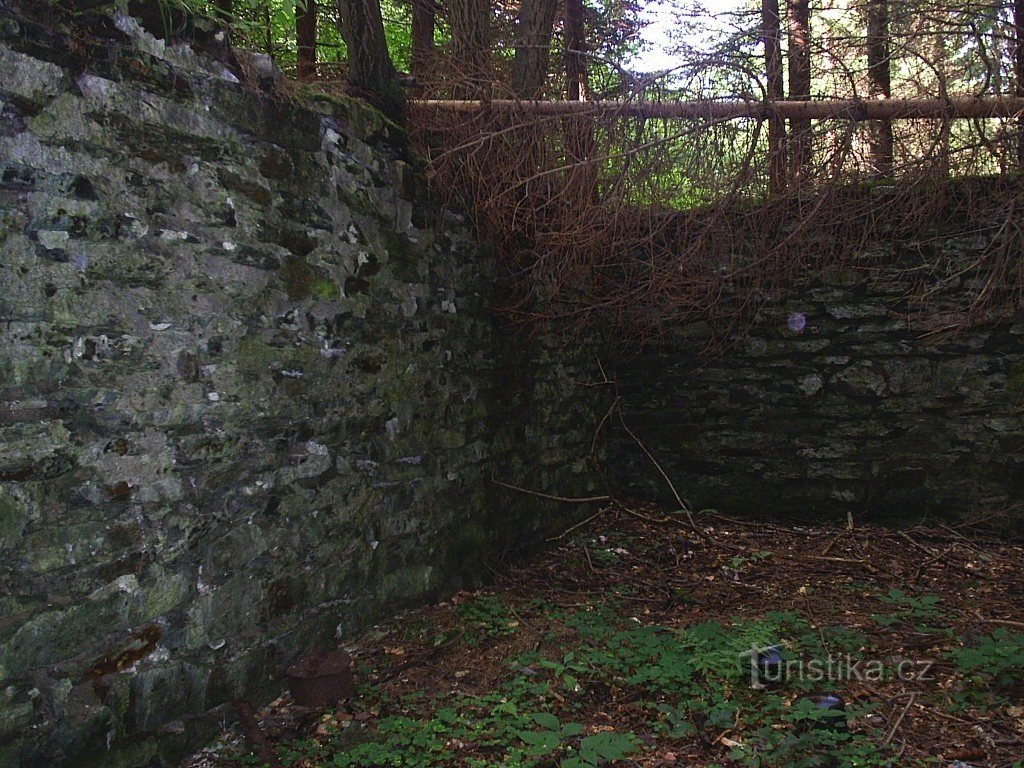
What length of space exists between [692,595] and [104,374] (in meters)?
3.07

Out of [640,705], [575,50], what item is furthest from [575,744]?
[575,50]

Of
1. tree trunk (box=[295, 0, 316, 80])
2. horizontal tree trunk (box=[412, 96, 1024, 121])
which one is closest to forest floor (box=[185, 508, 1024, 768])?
horizontal tree trunk (box=[412, 96, 1024, 121])

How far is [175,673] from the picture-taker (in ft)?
8.46

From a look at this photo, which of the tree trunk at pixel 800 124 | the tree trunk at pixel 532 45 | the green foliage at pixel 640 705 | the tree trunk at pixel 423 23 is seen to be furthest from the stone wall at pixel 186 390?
the tree trunk at pixel 800 124

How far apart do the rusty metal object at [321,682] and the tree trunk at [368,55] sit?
2.56 m

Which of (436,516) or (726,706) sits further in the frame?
(436,516)

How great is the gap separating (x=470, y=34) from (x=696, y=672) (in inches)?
136

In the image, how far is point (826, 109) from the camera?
149 inches

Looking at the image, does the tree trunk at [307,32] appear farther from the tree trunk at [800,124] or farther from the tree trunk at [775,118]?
the tree trunk at [800,124]

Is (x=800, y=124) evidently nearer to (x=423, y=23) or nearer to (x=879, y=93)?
(x=879, y=93)

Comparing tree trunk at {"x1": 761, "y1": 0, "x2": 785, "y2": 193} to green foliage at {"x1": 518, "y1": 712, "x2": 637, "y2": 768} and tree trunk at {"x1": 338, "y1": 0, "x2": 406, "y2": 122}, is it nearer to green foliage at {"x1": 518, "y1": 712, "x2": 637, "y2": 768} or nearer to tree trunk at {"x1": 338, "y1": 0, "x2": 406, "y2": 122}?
tree trunk at {"x1": 338, "y1": 0, "x2": 406, "y2": 122}

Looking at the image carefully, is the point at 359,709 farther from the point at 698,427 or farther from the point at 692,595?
the point at 698,427

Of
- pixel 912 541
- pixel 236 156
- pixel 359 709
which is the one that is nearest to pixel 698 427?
pixel 912 541

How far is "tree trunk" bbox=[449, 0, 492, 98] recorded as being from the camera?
4.15 metres
